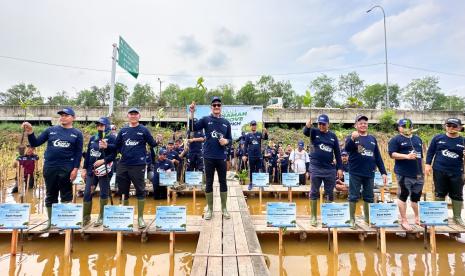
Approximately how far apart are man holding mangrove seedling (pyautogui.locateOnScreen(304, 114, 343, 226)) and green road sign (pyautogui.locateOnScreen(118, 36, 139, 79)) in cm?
928

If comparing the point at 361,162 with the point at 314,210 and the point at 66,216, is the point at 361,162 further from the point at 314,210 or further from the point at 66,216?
the point at 66,216

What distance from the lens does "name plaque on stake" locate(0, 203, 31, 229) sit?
4.04 meters

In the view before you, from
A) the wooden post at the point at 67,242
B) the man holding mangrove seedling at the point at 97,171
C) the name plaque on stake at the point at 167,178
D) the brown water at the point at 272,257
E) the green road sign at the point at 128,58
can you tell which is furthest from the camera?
the green road sign at the point at 128,58

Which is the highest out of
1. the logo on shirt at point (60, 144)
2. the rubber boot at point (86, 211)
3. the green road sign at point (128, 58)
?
the green road sign at point (128, 58)

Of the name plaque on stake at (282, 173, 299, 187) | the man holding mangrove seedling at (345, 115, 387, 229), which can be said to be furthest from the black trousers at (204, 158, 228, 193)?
the name plaque on stake at (282, 173, 299, 187)

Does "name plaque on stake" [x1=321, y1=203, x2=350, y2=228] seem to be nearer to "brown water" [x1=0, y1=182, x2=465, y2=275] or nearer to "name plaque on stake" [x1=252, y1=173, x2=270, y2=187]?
"brown water" [x1=0, y1=182, x2=465, y2=275]

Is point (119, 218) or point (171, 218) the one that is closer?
point (119, 218)

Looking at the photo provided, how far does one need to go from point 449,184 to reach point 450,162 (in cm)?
41

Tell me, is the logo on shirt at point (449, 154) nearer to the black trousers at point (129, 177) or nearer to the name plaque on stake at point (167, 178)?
the black trousers at point (129, 177)

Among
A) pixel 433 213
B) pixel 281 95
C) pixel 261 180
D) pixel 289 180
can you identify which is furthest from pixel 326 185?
pixel 281 95

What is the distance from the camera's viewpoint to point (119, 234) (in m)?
4.02

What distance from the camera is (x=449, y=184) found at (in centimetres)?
476

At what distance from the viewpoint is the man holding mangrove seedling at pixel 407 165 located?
15.2 feet

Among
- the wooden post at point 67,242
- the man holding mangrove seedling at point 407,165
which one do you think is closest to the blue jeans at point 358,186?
the man holding mangrove seedling at point 407,165
